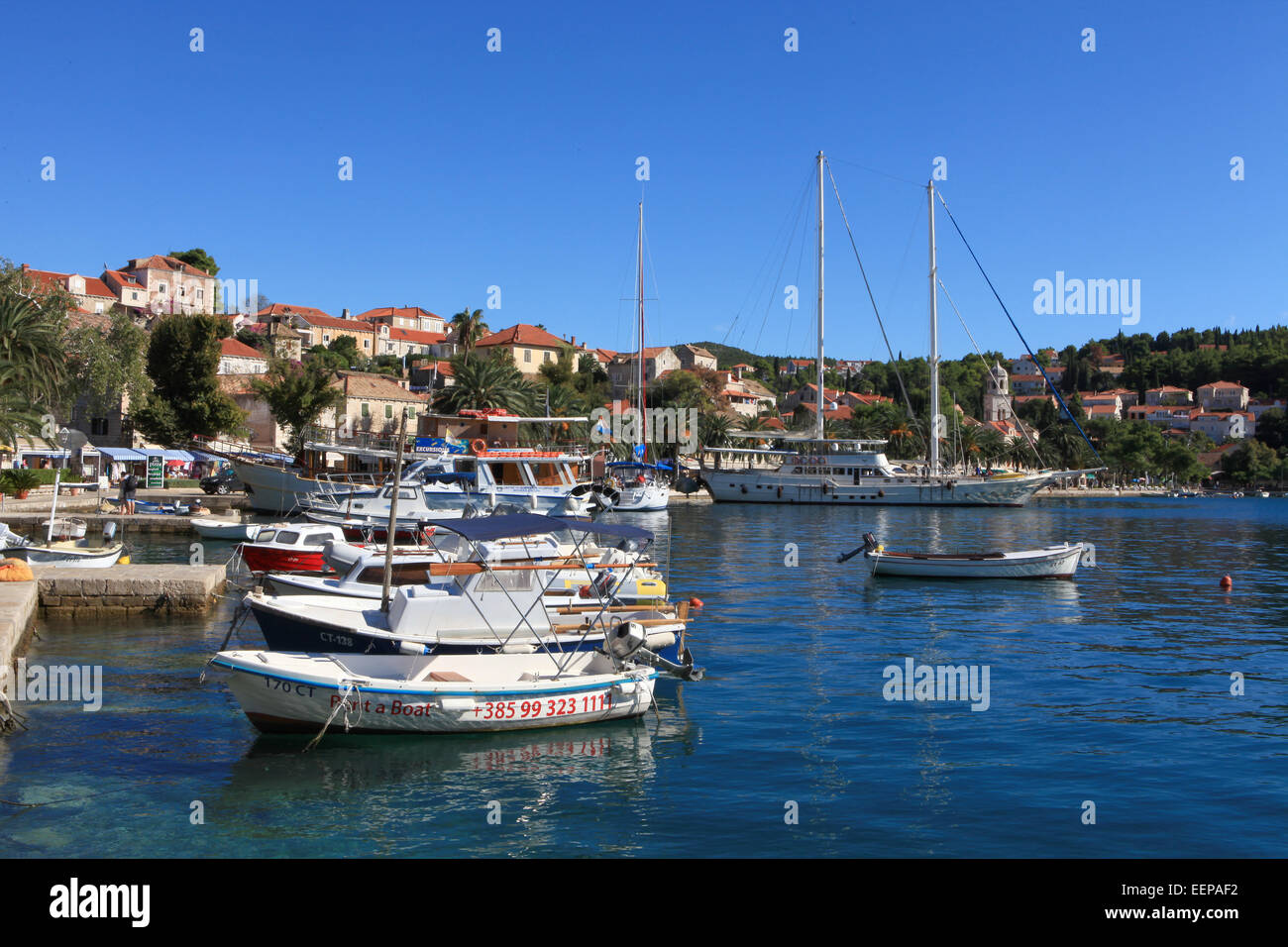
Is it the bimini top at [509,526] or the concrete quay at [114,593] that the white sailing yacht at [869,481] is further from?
the bimini top at [509,526]

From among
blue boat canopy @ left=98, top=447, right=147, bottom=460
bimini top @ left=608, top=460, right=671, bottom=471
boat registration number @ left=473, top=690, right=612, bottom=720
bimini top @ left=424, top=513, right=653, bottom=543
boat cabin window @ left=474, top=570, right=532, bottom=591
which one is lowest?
boat registration number @ left=473, top=690, right=612, bottom=720

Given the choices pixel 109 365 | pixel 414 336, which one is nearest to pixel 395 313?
pixel 414 336

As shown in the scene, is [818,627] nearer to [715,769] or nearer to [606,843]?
[715,769]

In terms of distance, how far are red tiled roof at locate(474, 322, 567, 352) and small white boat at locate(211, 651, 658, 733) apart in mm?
106025

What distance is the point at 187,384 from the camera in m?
63.6

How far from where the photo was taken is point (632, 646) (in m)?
15.4

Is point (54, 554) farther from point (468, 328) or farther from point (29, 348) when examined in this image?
point (468, 328)

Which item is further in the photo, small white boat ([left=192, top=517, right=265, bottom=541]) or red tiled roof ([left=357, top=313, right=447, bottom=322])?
red tiled roof ([left=357, top=313, right=447, bottom=322])

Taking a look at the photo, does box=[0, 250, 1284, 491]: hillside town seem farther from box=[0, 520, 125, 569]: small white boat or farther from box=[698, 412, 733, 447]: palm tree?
box=[0, 520, 125, 569]: small white boat

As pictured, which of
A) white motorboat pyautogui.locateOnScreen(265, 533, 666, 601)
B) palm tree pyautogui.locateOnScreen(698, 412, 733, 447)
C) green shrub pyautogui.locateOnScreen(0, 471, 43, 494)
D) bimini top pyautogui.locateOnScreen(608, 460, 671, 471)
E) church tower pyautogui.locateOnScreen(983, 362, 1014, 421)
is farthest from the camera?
church tower pyautogui.locateOnScreen(983, 362, 1014, 421)

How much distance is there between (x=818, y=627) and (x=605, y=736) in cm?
1076

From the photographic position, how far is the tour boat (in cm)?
2861

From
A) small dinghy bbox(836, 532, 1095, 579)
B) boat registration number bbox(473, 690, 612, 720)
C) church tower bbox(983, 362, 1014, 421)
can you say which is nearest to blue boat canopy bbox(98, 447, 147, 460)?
small dinghy bbox(836, 532, 1095, 579)

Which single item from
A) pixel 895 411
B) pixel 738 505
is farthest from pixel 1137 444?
pixel 738 505
